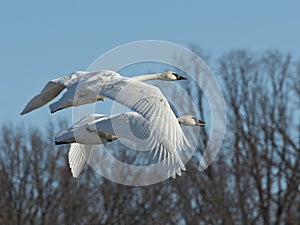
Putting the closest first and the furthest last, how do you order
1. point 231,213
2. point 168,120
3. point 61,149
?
1. point 168,120
2. point 231,213
3. point 61,149

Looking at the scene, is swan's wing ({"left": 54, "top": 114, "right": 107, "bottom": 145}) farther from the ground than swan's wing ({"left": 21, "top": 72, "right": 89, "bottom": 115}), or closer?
closer

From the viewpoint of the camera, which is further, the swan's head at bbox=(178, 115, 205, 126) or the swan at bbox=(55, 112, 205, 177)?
the swan's head at bbox=(178, 115, 205, 126)

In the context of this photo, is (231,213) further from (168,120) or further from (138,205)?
(168,120)

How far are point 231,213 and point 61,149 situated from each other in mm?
11285

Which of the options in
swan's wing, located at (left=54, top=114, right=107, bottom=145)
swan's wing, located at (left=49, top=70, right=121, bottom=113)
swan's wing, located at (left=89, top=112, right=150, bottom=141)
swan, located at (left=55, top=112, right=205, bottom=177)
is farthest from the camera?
swan's wing, located at (left=54, top=114, right=107, bottom=145)

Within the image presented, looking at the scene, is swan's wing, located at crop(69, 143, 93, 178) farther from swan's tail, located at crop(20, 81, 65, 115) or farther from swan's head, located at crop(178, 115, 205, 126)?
swan's tail, located at crop(20, 81, 65, 115)

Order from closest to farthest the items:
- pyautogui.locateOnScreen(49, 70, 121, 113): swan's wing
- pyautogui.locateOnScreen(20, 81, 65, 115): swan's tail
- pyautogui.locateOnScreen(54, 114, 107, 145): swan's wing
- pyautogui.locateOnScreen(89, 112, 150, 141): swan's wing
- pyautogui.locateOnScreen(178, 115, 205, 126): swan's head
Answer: pyautogui.locateOnScreen(49, 70, 121, 113): swan's wing, pyautogui.locateOnScreen(89, 112, 150, 141): swan's wing, pyautogui.locateOnScreen(54, 114, 107, 145): swan's wing, pyautogui.locateOnScreen(20, 81, 65, 115): swan's tail, pyautogui.locateOnScreen(178, 115, 205, 126): swan's head

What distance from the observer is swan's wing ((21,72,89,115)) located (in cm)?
2108

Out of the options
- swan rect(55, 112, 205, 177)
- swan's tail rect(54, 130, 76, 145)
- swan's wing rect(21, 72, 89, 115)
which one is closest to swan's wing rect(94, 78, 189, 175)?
swan rect(55, 112, 205, 177)

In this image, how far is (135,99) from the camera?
19609 millimetres

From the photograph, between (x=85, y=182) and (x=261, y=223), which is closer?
(x=261, y=223)

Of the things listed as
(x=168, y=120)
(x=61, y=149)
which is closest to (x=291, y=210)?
(x=61, y=149)

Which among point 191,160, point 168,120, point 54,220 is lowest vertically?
point 54,220

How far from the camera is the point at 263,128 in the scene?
38.8m
